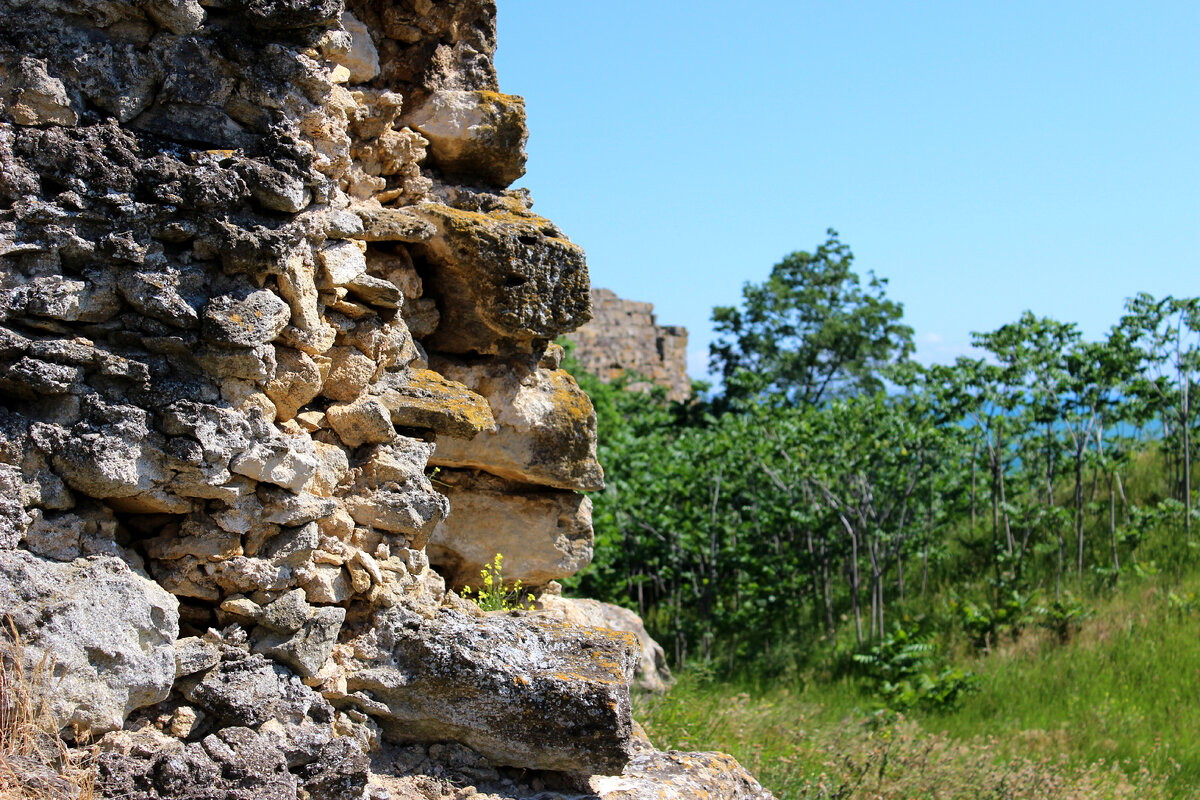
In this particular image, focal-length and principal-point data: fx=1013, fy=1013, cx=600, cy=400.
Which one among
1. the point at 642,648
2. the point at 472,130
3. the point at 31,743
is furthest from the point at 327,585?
the point at 642,648

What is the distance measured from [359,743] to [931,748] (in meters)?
4.69

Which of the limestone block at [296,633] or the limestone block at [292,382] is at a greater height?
the limestone block at [292,382]

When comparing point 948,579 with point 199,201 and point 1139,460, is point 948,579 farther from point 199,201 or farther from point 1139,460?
point 199,201

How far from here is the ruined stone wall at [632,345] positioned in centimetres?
2020

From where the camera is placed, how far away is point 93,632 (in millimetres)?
2861

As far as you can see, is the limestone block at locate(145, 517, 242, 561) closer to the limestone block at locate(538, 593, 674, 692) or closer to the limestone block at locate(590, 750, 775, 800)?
the limestone block at locate(590, 750, 775, 800)

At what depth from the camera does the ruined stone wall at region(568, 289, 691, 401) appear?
66.3 ft

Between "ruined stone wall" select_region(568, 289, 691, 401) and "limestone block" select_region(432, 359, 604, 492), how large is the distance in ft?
48.6

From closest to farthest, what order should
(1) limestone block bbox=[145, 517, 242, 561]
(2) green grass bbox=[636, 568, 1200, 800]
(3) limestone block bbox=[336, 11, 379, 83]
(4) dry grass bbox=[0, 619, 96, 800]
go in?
(4) dry grass bbox=[0, 619, 96, 800] → (1) limestone block bbox=[145, 517, 242, 561] → (3) limestone block bbox=[336, 11, 379, 83] → (2) green grass bbox=[636, 568, 1200, 800]

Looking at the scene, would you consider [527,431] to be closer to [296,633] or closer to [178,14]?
[296,633]

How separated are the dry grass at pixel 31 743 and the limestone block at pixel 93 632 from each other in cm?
3

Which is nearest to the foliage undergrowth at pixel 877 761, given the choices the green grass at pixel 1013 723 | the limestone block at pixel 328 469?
the green grass at pixel 1013 723

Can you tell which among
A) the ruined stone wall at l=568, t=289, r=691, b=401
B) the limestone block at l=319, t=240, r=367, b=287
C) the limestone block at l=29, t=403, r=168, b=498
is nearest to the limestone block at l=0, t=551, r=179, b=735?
the limestone block at l=29, t=403, r=168, b=498

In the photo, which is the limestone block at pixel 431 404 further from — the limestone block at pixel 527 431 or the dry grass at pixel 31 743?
the dry grass at pixel 31 743
